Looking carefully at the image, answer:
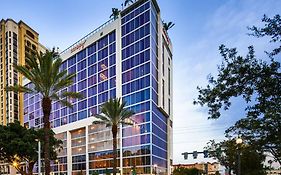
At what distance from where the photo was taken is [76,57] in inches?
3907

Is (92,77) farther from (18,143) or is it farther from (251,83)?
(251,83)

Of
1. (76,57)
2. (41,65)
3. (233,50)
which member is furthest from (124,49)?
(233,50)

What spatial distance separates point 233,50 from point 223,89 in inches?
47.1

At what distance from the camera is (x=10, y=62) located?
145m

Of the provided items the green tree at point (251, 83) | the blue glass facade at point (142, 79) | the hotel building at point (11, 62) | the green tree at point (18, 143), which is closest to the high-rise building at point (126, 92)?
the blue glass facade at point (142, 79)

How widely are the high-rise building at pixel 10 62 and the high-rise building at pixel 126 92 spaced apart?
46044 mm

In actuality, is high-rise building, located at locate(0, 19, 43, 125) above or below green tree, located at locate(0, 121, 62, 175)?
above

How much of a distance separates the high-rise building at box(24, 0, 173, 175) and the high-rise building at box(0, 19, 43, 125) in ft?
151

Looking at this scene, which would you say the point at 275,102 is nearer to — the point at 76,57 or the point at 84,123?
the point at 84,123

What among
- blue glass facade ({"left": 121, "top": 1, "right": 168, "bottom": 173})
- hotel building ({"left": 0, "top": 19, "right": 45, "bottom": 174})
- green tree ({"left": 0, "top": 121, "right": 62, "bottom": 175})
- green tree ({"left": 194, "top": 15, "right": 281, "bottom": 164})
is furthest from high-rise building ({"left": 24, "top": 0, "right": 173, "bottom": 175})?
green tree ({"left": 194, "top": 15, "right": 281, "bottom": 164})

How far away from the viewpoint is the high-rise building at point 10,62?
465 feet

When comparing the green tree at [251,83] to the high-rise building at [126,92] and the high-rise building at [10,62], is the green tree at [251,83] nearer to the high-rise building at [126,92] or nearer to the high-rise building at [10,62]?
the high-rise building at [126,92]

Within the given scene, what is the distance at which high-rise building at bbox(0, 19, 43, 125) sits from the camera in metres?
142

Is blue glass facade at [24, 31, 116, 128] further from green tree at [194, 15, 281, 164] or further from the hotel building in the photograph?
green tree at [194, 15, 281, 164]
